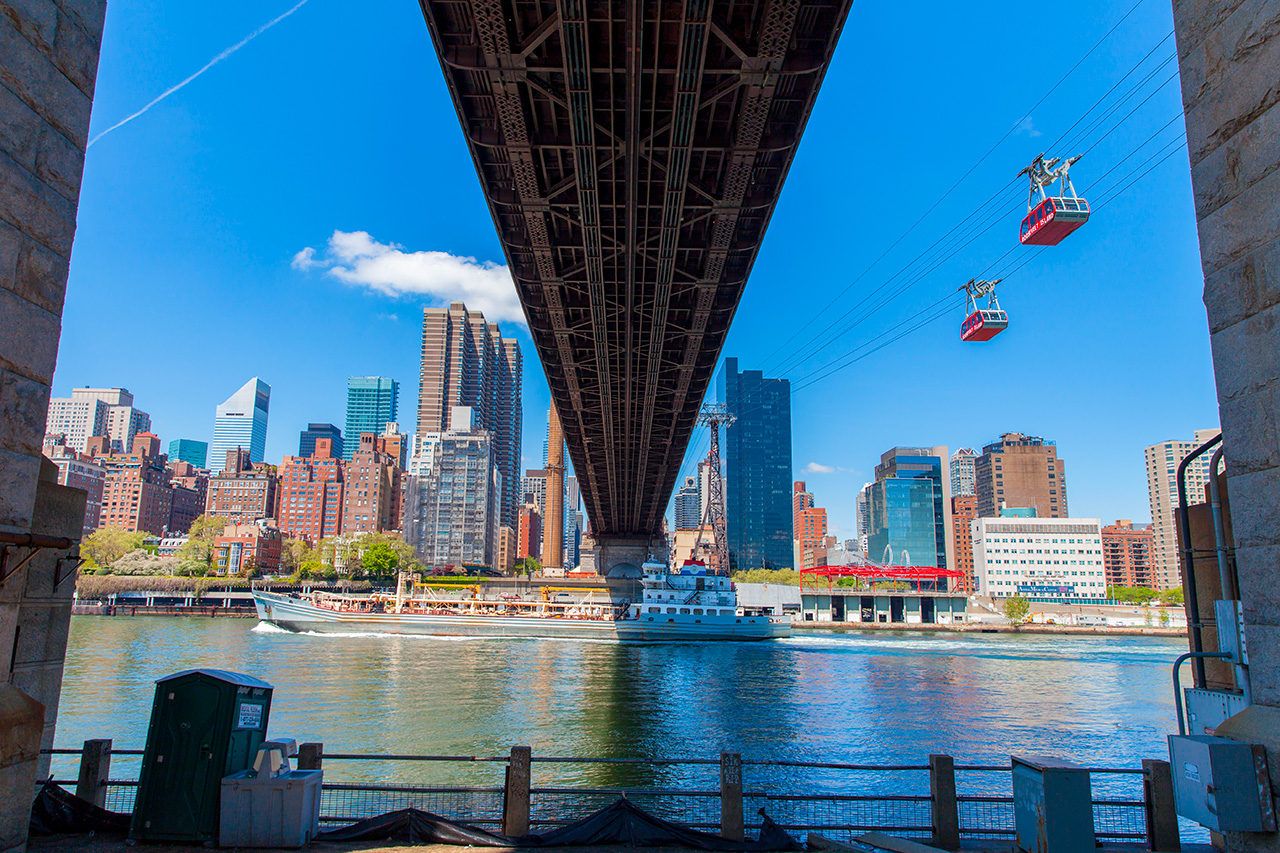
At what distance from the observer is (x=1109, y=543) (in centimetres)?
18475

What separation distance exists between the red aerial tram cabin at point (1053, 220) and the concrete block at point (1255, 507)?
61.4 feet

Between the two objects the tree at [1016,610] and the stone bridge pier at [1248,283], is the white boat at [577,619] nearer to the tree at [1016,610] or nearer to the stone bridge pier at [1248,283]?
the tree at [1016,610]

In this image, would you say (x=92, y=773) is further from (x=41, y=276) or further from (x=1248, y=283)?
(x=1248, y=283)

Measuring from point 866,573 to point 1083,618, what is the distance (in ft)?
105

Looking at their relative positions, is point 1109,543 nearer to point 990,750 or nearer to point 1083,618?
point 1083,618

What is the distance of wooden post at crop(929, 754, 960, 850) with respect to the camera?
782 cm

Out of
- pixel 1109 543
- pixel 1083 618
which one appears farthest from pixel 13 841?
pixel 1109 543

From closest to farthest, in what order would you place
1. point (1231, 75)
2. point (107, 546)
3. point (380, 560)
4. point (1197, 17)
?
point (1231, 75) < point (1197, 17) < point (107, 546) < point (380, 560)

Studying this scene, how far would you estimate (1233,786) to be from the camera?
5.00m

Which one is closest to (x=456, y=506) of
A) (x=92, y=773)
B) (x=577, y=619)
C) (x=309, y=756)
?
(x=577, y=619)

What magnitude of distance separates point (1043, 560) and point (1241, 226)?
6151 inches

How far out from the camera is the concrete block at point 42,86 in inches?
198

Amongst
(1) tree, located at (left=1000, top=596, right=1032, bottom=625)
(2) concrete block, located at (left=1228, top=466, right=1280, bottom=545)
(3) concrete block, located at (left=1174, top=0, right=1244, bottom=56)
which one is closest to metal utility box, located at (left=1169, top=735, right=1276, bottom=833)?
(2) concrete block, located at (left=1228, top=466, right=1280, bottom=545)

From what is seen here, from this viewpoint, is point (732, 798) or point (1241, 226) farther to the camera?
point (732, 798)
